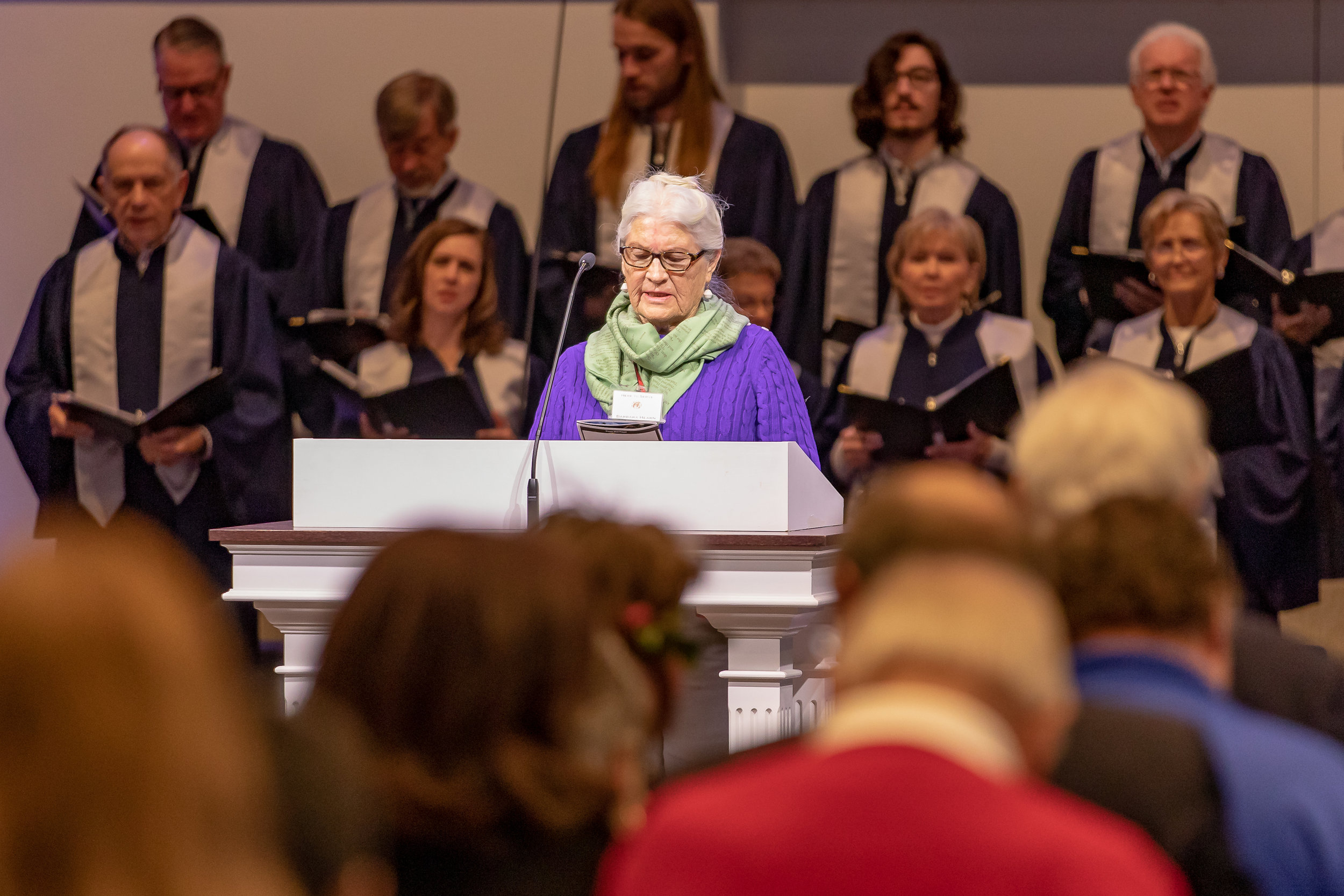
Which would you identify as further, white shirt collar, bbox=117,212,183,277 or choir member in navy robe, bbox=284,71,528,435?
choir member in navy robe, bbox=284,71,528,435

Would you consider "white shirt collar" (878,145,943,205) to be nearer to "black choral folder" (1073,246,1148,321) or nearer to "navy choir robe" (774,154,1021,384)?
"navy choir robe" (774,154,1021,384)

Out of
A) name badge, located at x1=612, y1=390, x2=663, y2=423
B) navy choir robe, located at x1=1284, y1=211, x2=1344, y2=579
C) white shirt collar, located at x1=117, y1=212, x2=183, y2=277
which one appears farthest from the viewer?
white shirt collar, located at x1=117, y1=212, x2=183, y2=277

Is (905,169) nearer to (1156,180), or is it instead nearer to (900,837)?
(1156,180)

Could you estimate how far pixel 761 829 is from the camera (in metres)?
1.14

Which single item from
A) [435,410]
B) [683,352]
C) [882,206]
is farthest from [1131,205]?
[683,352]

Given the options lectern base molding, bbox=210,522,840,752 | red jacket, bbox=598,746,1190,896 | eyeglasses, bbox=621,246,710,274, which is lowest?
lectern base molding, bbox=210,522,840,752

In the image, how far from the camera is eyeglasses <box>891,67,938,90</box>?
221 inches

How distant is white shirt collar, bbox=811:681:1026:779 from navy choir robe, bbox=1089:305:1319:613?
4.22m

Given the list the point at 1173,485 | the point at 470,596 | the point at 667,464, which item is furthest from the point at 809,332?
the point at 470,596

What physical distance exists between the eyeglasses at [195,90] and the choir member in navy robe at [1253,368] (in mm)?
3200

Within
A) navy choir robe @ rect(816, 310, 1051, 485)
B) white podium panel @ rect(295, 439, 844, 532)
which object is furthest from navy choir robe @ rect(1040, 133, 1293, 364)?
white podium panel @ rect(295, 439, 844, 532)

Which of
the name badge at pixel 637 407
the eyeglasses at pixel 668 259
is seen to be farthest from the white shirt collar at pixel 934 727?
the eyeglasses at pixel 668 259

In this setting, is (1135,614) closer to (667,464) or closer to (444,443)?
(667,464)

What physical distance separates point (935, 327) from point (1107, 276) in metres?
0.55
